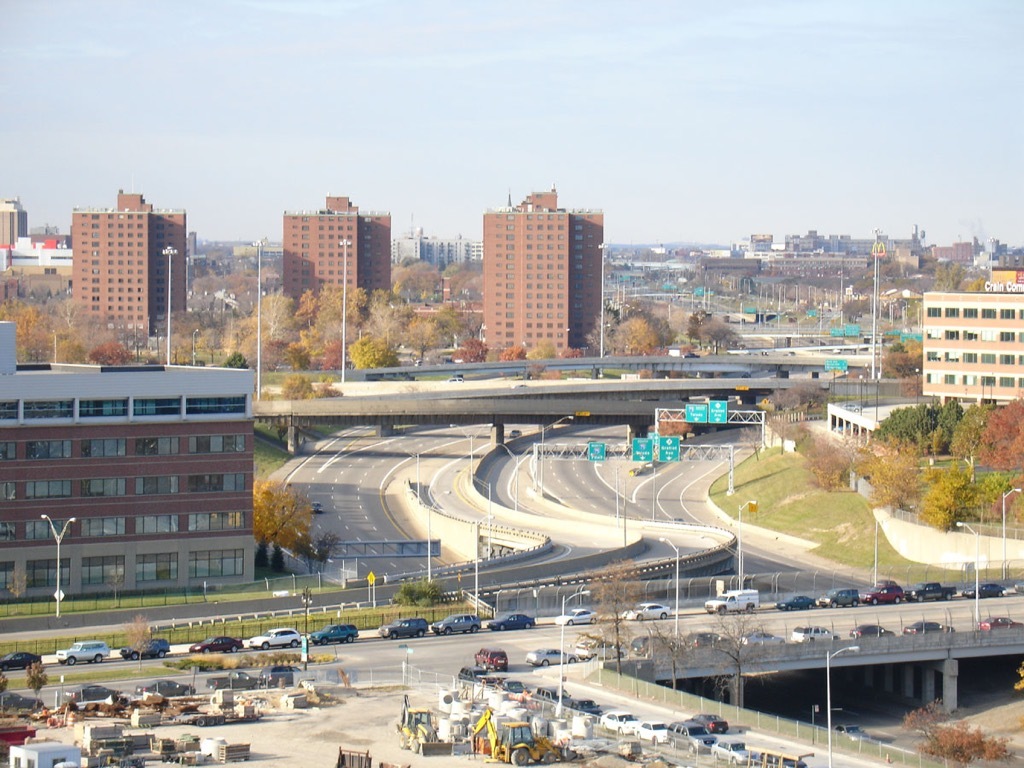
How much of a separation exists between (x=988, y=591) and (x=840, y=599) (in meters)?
6.21

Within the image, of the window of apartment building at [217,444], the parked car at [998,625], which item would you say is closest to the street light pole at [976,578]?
the parked car at [998,625]

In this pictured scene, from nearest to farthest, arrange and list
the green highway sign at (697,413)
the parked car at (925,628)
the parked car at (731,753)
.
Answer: the parked car at (731,753) → the parked car at (925,628) → the green highway sign at (697,413)

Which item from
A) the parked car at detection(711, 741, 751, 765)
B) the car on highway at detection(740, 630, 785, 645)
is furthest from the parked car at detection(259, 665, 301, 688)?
the car on highway at detection(740, 630, 785, 645)

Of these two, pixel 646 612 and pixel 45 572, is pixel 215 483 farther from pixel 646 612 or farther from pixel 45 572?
pixel 646 612

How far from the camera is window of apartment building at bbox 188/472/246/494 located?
73.0 metres

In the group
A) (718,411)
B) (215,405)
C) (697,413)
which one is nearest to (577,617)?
(215,405)

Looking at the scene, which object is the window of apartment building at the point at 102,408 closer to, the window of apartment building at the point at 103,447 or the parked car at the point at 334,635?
the window of apartment building at the point at 103,447

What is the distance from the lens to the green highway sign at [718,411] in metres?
118

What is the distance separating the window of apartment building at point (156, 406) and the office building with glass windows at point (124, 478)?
41 millimetres

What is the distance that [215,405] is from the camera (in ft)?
242

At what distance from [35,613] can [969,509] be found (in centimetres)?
4303

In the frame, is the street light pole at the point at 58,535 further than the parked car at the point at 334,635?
Yes

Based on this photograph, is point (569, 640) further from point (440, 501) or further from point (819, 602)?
point (440, 501)

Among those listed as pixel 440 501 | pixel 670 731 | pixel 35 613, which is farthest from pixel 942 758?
pixel 440 501
